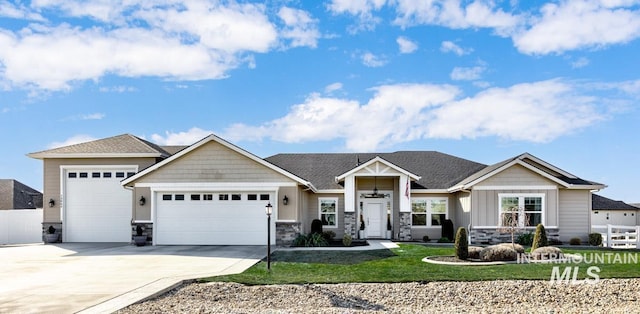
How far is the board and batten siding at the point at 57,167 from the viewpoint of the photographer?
77.2 feet

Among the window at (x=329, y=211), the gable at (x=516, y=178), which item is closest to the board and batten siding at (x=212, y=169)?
the window at (x=329, y=211)

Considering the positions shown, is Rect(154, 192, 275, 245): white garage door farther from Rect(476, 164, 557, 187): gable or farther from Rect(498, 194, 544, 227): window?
Rect(498, 194, 544, 227): window

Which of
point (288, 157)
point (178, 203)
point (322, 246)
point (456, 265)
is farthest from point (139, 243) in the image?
point (456, 265)

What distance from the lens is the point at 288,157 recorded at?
2895 cm

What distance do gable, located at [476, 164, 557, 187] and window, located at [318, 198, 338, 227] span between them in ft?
20.5

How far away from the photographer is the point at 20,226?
24969 millimetres

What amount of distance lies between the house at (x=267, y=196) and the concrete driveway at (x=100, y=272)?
1659mm

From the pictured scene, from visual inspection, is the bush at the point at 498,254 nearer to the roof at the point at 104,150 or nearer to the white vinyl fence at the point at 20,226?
the roof at the point at 104,150

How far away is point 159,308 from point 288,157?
792 inches

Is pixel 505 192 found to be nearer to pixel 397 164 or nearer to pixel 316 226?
pixel 397 164

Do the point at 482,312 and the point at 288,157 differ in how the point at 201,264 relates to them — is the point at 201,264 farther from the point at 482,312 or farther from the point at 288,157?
the point at 288,157

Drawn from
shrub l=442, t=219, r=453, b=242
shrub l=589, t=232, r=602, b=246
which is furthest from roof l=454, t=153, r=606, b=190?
shrub l=589, t=232, r=602, b=246

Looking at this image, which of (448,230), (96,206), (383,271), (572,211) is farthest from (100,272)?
(572,211)

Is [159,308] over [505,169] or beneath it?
beneath
